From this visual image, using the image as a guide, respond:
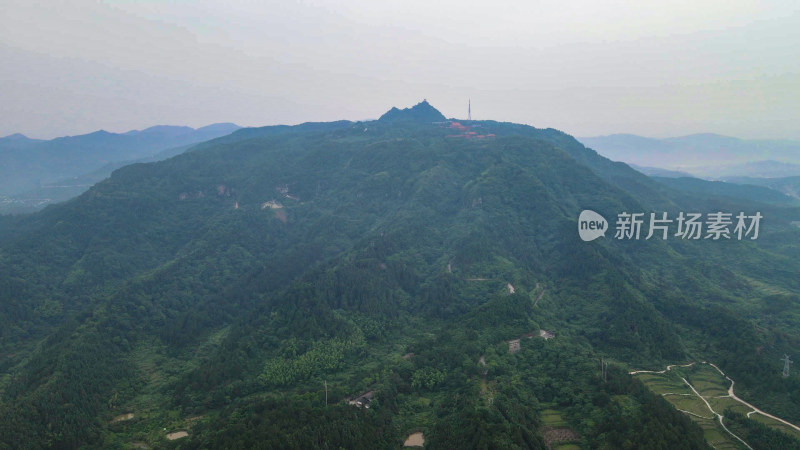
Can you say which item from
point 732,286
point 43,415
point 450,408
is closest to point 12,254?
point 43,415

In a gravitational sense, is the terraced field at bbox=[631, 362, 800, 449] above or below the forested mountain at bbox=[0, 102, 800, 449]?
below

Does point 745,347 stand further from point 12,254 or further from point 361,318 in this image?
point 12,254

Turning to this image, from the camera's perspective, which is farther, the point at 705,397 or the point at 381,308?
the point at 381,308

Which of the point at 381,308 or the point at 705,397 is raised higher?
the point at 381,308

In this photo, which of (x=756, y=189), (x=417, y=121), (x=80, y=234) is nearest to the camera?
(x=80, y=234)

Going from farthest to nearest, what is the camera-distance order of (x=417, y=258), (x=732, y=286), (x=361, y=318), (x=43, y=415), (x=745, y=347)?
1. (x=417, y=258)
2. (x=732, y=286)
3. (x=361, y=318)
4. (x=745, y=347)
5. (x=43, y=415)

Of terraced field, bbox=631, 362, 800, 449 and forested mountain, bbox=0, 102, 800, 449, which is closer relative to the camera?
terraced field, bbox=631, 362, 800, 449

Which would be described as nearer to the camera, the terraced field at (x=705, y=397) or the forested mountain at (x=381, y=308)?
the terraced field at (x=705, y=397)

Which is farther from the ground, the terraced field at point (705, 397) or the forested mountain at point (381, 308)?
the forested mountain at point (381, 308)
